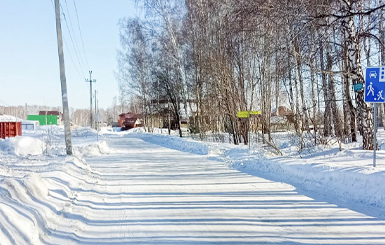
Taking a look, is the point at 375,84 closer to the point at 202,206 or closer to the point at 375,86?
the point at 375,86

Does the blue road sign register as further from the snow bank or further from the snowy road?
the snow bank

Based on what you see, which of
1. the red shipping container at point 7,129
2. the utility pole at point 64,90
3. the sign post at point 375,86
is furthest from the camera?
the red shipping container at point 7,129

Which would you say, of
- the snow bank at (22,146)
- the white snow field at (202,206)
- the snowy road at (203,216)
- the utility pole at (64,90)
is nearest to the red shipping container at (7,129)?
the snow bank at (22,146)

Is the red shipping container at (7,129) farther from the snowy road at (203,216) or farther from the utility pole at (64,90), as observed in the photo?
the snowy road at (203,216)

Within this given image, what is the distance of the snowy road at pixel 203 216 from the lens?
14.6 ft

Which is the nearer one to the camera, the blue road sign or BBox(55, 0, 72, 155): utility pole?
the blue road sign

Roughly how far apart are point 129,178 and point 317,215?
574 centimetres

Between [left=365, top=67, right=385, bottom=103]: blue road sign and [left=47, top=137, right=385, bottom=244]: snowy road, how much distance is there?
3.09 meters

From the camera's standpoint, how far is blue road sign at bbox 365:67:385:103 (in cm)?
794

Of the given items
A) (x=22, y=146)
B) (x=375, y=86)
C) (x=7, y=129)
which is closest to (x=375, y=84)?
(x=375, y=86)

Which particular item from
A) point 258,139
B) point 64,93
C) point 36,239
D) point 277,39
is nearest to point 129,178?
point 36,239

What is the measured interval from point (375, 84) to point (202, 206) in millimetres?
5389

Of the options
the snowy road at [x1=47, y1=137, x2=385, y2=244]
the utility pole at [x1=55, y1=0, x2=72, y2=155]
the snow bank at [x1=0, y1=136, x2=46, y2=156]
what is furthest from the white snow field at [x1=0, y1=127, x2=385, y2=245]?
the snow bank at [x1=0, y1=136, x2=46, y2=156]

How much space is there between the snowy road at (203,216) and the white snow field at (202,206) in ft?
0.05
